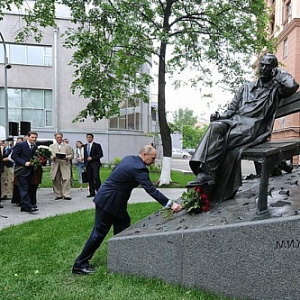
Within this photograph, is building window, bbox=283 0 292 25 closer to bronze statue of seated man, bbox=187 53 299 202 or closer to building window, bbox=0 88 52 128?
building window, bbox=0 88 52 128

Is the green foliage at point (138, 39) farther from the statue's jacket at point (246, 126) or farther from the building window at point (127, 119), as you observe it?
the building window at point (127, 119)

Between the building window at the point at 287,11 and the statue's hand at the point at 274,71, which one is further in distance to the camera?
the building window at the point at 287,11

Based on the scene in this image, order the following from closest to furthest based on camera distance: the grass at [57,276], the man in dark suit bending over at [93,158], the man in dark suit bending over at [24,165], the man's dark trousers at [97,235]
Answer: the grass at [57,276], the man's dark trousers at [97,235], the man in dark suit bending over at [24,165], the man in dark suit bending over at [93,158]

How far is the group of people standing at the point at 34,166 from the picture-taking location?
822 cm

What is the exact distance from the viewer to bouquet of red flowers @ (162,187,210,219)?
4.73 meters

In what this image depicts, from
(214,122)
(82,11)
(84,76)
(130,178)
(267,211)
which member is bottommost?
(267,211)

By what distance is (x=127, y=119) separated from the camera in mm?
27688

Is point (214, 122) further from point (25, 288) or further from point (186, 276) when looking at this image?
point (25, 288)

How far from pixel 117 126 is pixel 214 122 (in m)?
22.7

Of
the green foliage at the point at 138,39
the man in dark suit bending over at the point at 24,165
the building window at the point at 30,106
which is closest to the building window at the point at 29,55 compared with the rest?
the building window at the point at 30,106

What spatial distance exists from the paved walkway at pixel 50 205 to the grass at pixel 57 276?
3.85ft

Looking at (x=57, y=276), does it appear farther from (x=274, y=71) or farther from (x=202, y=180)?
(x=274, y=71)

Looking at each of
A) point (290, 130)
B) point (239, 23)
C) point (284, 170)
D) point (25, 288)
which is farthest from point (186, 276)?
point (290, 130)

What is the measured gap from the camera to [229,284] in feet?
12.0
